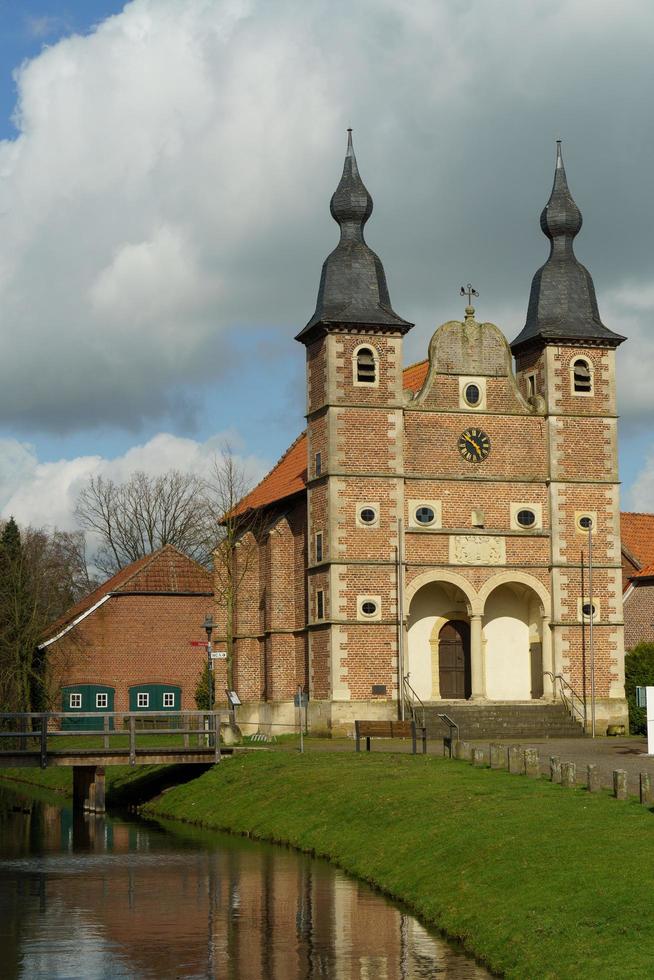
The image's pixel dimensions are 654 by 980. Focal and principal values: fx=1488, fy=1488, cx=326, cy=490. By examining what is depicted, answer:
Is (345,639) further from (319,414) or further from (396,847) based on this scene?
(396,847)

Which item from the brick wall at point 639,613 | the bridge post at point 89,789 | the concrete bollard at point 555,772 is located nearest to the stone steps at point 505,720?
the brick wall at point 639,613

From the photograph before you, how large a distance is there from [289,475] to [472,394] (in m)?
8.61

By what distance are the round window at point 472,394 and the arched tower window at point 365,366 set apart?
3.01m

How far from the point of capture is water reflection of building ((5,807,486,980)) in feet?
54.2

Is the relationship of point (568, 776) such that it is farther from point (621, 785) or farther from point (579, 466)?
point (579, 466)

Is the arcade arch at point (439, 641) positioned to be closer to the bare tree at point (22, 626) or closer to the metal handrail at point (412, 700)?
the metal handrail at point (412, 700)

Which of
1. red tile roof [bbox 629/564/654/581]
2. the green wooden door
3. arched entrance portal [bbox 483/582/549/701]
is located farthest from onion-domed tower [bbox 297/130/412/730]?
the green wooden door

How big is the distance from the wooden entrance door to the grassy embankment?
38.7ft

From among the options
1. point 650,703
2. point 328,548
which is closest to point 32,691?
point 328,548

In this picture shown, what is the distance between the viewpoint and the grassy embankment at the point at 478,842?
608 inches

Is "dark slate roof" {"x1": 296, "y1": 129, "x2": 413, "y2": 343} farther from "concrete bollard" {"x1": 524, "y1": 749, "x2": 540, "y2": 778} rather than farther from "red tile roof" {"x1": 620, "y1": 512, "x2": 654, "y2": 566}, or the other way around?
"concrete bollard" {"x1": 524, "y1": 749, "x2": 540, "y2": 778}

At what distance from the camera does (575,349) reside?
45781mm

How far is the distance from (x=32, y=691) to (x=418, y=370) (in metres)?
20.7

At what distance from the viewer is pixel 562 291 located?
1827 inches
